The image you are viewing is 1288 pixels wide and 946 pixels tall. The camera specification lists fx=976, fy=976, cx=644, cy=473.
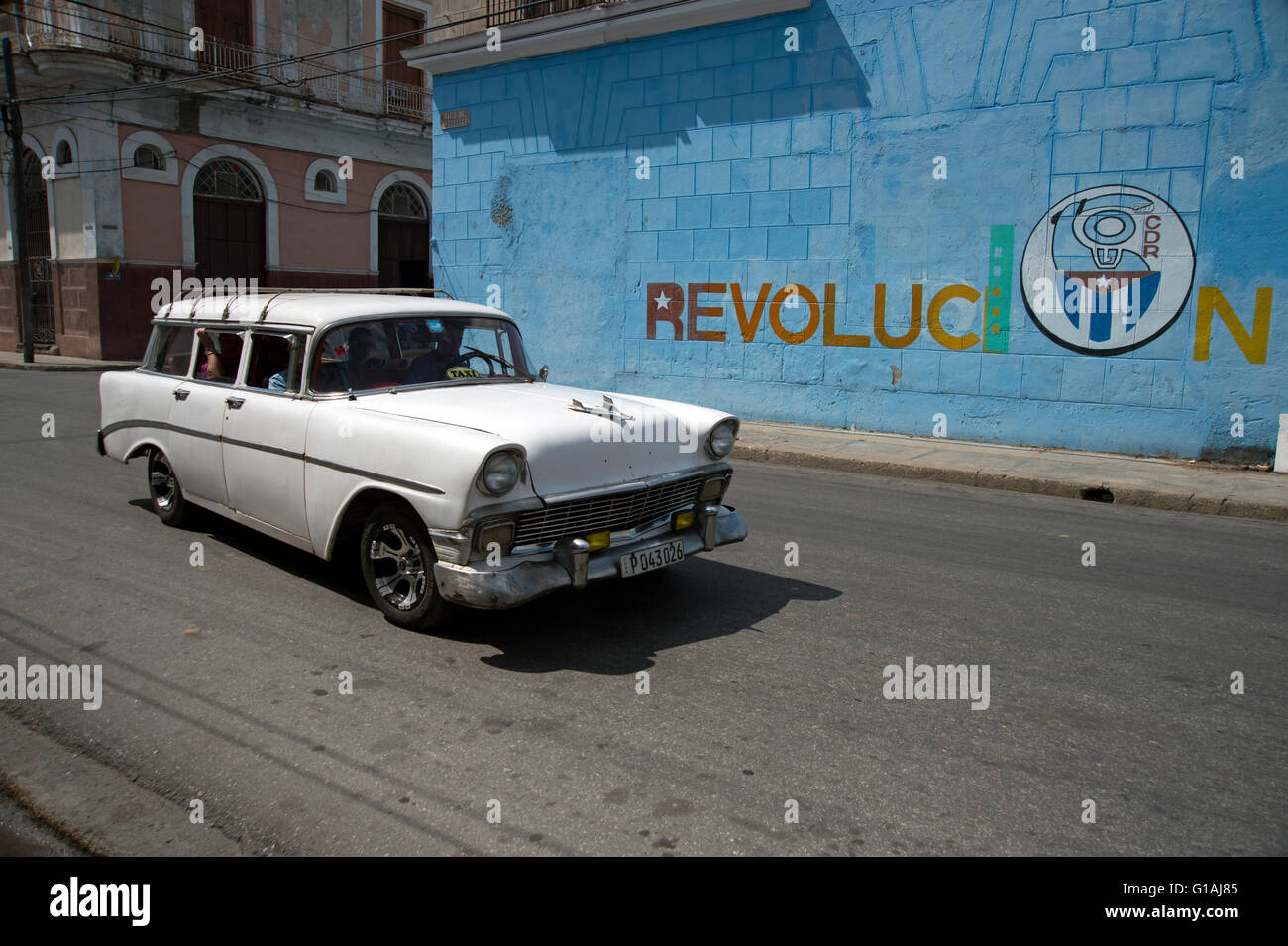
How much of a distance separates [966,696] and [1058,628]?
47.7 inches

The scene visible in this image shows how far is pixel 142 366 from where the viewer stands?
6.82 m

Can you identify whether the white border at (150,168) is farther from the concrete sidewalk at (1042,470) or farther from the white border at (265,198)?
the concrete sidewalk at (1042,470)

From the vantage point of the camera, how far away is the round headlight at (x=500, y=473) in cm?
420

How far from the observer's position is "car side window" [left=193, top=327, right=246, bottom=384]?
5.93 meters

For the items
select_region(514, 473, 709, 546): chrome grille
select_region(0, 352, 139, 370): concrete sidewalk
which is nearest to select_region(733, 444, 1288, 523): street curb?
select_region(514, 473, 709, 546): chrome grille

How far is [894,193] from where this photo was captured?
11.8 metres

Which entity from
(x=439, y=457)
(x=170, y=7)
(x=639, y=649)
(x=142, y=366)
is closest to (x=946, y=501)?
(x=639, y=649)

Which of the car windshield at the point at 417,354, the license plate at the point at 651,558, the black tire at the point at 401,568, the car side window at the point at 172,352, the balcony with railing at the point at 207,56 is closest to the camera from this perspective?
the black tire at the point at 401,568

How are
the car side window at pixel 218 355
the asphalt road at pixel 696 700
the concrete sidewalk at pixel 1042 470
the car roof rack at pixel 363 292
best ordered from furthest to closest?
the concrete sidewalk at pixel 1042 470, the car side window at pixel 218 355, the car roof rack at pixel 363 292, the asphalt road at pixel 696 700

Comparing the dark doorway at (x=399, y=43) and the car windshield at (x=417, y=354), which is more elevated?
the dark doorway at (x=399, y=43)

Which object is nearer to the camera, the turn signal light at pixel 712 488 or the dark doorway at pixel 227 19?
the turn signal light at pixel 712 488

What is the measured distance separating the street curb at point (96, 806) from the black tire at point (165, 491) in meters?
3.09

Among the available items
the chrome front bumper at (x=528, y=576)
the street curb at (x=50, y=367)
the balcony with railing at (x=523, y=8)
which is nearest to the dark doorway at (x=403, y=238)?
the street curb at (x=50, y=367)

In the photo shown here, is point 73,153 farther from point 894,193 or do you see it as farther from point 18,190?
point 894,193
